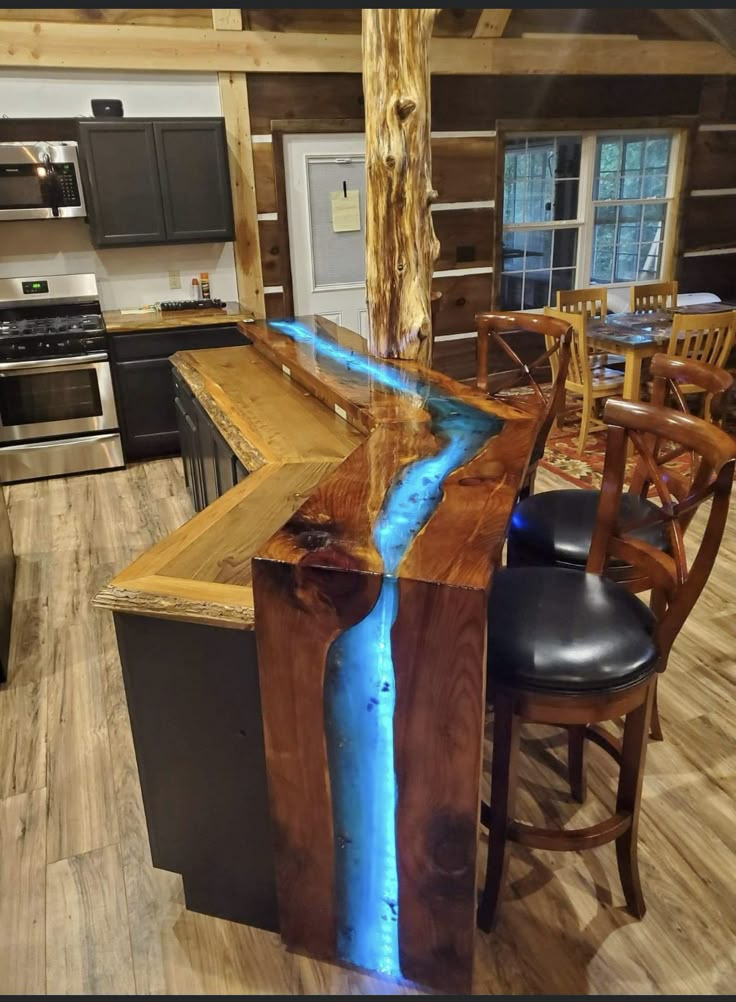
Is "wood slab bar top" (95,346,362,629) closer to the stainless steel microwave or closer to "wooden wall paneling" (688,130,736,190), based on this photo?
the stainless steel microwave

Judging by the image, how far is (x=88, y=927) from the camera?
177cm

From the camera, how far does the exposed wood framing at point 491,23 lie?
5.41m

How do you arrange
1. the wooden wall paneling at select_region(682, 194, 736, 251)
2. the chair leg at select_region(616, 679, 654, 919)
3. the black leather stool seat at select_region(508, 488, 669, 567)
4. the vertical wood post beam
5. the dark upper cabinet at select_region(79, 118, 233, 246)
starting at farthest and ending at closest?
the wooden wall paneling at select_region(682, 194, 736, 251) < the vertical wood post beam < the dark upper cabinet at select_region(79, 118, 233, 246) < the black leather stool seat at select_region(508, 488, 669, 567) < the chair leg at select_region(616, 679, 654, 919)

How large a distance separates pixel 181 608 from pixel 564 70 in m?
5.94

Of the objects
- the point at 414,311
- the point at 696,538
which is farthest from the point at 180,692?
the point at 696,538

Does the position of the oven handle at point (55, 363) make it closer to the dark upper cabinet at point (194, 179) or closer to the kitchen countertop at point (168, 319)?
the kitchen countertop at point (168, 319)

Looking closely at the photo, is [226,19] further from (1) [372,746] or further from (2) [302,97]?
(1) [372,746]

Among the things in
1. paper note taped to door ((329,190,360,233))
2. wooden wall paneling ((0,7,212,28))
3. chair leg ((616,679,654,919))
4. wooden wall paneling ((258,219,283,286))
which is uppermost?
wooden wall paneling ((0,7,212,28))

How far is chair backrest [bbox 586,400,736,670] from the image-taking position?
150 centimetres

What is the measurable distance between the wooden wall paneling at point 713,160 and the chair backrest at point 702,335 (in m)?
2.85

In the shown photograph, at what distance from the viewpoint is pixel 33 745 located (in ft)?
7.82

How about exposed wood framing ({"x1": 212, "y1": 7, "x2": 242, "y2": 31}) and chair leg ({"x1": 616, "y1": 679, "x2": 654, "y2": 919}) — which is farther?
exposed wood framing ({"x1": 212, "y1": 7, "x2": 242, "y2": 31})

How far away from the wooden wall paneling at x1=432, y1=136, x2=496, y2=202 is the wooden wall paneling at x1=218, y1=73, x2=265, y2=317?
1.44 meters

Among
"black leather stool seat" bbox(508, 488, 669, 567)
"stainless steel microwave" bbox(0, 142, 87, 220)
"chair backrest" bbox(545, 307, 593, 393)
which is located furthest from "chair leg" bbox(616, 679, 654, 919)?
"stainless steel microwave" bbox(0, 142, 87, 220)
